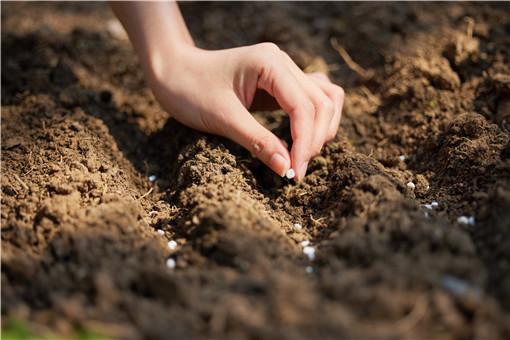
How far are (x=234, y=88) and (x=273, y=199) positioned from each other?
0.69 metres

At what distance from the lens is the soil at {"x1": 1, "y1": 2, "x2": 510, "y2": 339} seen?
4.10 feet

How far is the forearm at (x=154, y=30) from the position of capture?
240 centimetres

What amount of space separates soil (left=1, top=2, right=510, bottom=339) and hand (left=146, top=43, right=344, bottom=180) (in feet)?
0.57

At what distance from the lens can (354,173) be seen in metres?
1.90

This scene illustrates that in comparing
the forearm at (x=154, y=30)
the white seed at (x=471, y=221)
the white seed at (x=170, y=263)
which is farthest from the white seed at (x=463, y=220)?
the forearm at (x=154, y=30)

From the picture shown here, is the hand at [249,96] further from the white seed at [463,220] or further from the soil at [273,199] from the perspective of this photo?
the white seed at [463,220]

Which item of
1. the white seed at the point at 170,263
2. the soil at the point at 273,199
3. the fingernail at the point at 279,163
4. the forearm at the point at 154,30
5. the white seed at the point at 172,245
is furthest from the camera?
the forearm at the point at 154,30

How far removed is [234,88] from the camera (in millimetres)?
2201

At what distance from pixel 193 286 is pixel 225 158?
89cm

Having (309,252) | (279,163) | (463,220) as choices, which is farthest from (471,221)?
(279,163)

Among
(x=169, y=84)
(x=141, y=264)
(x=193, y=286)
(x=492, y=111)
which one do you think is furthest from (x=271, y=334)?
(x=492, y=111)

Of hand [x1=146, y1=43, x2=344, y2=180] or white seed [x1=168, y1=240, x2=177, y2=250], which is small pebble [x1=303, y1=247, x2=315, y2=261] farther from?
white seed [x1=168, y1=240, x2=177, y2=250]

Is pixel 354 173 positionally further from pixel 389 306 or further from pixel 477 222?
pixel 389 306

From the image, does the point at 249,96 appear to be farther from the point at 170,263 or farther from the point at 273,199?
the point at 170,263
